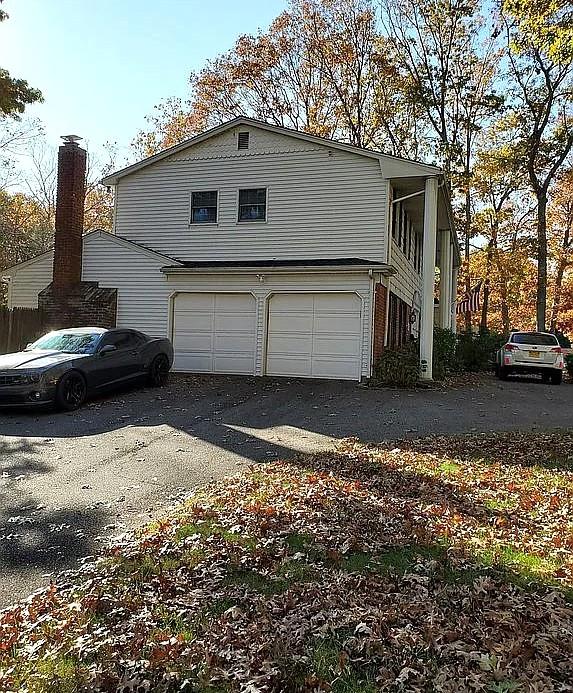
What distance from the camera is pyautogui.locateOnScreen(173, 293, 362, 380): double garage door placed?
1512 centimetres

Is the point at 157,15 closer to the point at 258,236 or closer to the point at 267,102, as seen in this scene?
the point at 258,236

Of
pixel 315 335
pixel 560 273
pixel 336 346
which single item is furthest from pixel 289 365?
pixel 560 273

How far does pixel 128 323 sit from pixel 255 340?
3765 millimetres

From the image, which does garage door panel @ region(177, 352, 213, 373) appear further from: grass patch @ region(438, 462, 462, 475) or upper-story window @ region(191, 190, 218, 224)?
grass patch @ region(438, 462, 462, 475)

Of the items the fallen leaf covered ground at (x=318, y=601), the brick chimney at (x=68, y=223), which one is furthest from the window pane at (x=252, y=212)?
the fallen leaf covered ground at (x=318, y=601)

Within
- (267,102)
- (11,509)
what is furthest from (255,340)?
(267,102)

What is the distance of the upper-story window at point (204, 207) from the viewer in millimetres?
17656

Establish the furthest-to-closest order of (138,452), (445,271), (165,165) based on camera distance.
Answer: (445,271), (165,165), (138,452)

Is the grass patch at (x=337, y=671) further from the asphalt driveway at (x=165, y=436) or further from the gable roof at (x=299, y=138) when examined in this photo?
the gable roof at (x=299, y=138)

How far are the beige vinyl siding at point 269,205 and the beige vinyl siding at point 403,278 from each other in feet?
5.56

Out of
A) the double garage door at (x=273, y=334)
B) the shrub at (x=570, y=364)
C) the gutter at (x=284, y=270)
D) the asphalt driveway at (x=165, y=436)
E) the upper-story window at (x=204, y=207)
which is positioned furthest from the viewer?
the shrub at (x=570, y=364)

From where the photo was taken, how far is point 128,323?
664 inches

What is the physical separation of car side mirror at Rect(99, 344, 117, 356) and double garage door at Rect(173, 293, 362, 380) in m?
4.53

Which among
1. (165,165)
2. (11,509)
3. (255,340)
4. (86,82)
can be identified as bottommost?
(11,509)
